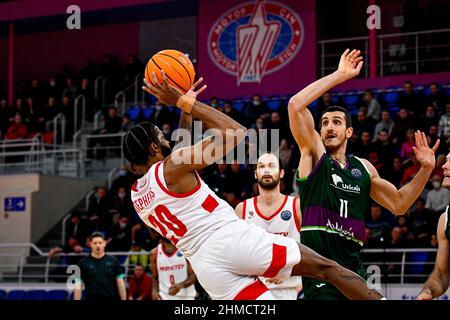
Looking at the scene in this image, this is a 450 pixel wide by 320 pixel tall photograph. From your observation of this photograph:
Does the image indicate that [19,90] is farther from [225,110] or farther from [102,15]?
[225,110]

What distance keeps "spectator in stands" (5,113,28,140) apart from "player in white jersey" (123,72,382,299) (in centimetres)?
1561

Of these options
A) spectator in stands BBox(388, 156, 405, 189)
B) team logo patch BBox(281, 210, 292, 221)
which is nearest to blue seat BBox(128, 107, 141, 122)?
spectator in stands BBox(388, 156, 405, 189)

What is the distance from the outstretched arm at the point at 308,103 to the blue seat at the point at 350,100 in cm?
1096

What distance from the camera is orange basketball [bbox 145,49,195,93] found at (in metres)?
5.69

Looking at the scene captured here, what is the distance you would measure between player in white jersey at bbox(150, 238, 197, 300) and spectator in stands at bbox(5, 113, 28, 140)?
32.8ft

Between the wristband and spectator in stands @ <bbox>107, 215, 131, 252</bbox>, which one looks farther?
spectator in stands @ <bbox>107, 215, 131, 252</bbox>

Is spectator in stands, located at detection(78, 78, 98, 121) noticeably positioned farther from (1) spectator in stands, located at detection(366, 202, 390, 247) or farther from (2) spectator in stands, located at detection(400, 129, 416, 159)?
(1) spectator in stands, located at detection(366, 202, 390, 247)

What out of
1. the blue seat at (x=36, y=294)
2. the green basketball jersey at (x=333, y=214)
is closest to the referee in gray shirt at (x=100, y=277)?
the blue seat at (x=36, y=294)

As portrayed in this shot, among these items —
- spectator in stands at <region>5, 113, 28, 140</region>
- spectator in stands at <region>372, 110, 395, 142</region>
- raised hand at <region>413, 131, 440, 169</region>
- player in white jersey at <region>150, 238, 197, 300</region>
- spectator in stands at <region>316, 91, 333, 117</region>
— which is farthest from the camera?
spectator in stands at <region>5, 113, 28, 140</region>

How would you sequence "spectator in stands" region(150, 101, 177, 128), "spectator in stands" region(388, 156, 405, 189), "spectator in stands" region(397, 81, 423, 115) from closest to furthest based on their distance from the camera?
1. "spectator in stands" region(388, 156, 405, 189)
2. "spectator in stands" region(397, 81, 423, 115)
3. "spectator in stands" region(150, 101, 177, 128)

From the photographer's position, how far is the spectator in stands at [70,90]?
21094 mm

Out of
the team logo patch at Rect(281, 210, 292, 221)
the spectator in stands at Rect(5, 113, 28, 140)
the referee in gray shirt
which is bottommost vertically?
the referee in gray shirt

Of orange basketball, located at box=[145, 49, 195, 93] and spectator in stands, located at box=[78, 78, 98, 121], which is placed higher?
spectator in stands, located at box=[78, 78, 98, 121]

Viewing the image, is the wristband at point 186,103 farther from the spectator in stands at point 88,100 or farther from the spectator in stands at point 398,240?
the spectator in stands at point 88,100
